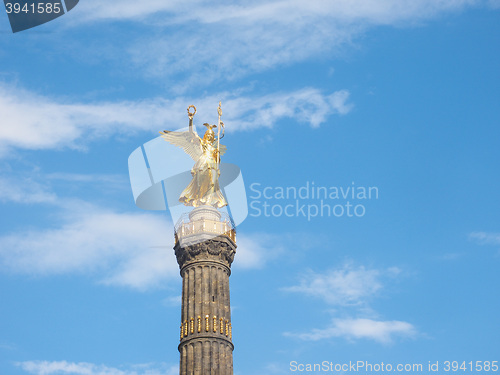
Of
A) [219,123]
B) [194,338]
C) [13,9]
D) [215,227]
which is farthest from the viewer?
[219,123]

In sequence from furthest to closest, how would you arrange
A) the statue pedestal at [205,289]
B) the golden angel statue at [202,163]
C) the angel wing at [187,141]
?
1. the angel wing at [187,141]
2. the golden angel statue at [202,163]
3. the statue pedestal at [205,289]

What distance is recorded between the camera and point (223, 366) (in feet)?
207

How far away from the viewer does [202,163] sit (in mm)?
A: 71938

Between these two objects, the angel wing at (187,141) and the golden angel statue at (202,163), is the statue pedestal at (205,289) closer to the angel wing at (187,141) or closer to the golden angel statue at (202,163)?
the golden angel statue at (202,163)

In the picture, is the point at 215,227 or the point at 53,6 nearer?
the point at 53,6

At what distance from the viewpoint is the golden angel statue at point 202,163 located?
234ft

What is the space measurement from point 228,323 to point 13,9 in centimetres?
2748

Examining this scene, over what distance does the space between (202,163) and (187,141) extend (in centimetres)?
269

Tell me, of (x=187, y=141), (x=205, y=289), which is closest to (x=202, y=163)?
(x=187, y=141)

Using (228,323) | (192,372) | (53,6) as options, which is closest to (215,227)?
(228,323)

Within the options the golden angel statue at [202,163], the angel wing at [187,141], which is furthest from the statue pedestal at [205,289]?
the angel wing at [187,141]

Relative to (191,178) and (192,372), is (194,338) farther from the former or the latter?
(191,178)

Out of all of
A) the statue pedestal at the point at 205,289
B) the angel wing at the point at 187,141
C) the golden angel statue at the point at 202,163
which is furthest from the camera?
the angel wing at the point at 187,141

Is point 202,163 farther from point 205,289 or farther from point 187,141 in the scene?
point 205,289
